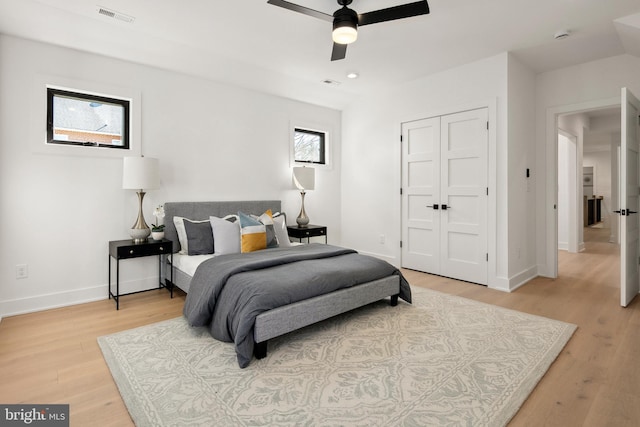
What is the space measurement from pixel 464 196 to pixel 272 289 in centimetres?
299

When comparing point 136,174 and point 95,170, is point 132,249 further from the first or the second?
point 95,170

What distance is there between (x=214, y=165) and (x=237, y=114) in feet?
2.61

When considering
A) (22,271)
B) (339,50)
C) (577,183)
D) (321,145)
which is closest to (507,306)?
(339,50)

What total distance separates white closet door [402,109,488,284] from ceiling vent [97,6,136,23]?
11.7 ft

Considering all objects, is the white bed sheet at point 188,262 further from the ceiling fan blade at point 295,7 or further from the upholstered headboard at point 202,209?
the ceiling fan blade at point 295,7

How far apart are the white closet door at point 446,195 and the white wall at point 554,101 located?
1.10 metres

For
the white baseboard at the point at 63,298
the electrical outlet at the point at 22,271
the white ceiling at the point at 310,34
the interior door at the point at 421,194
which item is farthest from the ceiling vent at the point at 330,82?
the electrical outlet at the point at 22,271

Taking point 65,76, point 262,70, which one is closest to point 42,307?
point 65,76

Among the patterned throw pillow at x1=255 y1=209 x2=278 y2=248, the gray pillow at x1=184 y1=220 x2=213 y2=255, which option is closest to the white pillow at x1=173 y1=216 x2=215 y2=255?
the gray pillow at x1=184 y1=220 x2=213 y2=255

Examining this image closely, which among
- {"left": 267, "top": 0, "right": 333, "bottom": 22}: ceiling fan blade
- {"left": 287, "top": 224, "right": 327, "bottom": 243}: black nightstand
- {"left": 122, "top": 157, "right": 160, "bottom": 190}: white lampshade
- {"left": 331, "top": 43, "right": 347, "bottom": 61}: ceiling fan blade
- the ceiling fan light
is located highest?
{"left": 267, "top": 0, "right": 333, "bottom": 22}: ceiling fan blade

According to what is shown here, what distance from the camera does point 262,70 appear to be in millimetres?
4344

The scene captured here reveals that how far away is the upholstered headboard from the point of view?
156 inches

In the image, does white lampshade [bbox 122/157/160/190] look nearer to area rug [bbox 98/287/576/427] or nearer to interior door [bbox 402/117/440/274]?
area rug [bbox 98/287/576/427]

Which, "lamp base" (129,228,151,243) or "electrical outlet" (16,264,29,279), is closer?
"electrical outlet" (16,264,29,279)
